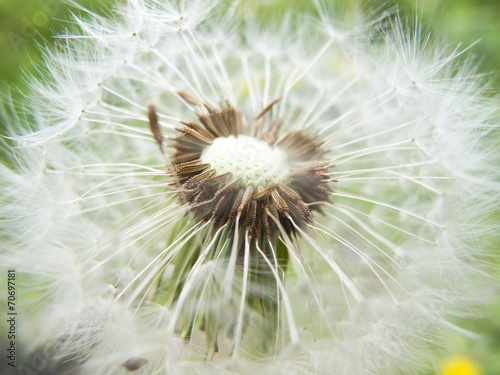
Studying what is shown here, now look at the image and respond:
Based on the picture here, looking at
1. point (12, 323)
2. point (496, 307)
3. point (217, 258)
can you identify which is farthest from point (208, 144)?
point (496, 307)

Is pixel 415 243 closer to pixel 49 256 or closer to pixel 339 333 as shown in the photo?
pixel 339 333

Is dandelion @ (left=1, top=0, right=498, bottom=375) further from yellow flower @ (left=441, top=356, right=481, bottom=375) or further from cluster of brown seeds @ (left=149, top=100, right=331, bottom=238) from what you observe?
yellow flower @ (left=441, top=356, right=481, bottom=375)

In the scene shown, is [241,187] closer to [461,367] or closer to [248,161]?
[248,161]

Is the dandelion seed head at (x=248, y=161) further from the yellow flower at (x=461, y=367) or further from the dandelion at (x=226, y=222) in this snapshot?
the yellow flower at (x=461, y=367)

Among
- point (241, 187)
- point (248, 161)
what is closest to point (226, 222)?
point (241, 187)

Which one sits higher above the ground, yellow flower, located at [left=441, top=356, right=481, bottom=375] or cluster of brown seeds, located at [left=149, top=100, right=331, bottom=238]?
cluster of brown seeds, located at [left=149, top=100, right=331, bottom=238]

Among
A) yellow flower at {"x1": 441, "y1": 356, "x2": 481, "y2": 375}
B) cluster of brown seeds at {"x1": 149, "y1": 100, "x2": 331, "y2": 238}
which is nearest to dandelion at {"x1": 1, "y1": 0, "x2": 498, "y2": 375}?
cluster of brown seeds at {"x1": 149, "y1": 100, "x2": 331, "y2": 238}

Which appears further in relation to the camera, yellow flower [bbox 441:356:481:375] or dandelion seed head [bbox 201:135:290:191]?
yellow flower [bbox 441:356:481:375]
